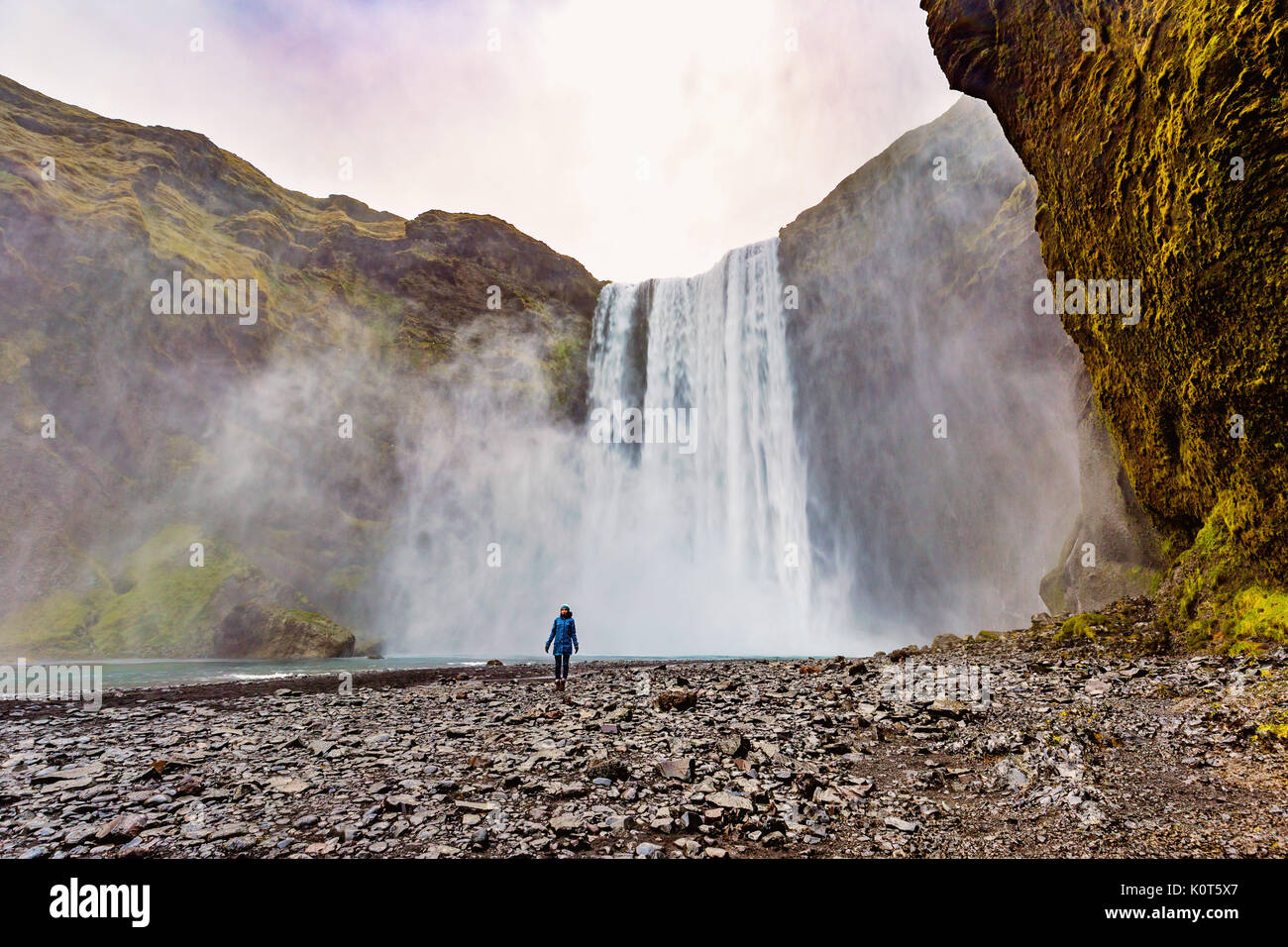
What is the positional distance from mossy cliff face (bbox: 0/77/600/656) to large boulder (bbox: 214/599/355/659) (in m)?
3.07

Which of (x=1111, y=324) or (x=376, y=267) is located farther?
(x=376, y=267)

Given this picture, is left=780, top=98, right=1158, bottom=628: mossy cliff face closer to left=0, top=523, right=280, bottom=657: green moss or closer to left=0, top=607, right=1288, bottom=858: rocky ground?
left=0, top=607, right=1288, bottom=858: rocky ground

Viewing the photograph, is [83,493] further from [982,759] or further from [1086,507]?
[1086,507]

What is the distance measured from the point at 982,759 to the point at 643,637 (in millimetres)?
33325

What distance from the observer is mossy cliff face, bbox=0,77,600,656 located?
121ft

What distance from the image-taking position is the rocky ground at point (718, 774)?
17.1ft

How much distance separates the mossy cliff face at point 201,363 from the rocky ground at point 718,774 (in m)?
34.6

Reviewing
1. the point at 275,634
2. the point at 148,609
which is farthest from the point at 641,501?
the point at 148,609

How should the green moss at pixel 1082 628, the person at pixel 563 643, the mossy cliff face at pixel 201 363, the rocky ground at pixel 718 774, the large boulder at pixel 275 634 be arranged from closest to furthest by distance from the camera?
the rocky ground at pixel 718 774, the green moss at pixel 1082 628, the person at pixel 563 643, the large boulder at pixel 275 634, the mossy cliff face at pixel 201 363

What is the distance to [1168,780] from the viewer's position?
5855mm

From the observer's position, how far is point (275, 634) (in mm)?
33344

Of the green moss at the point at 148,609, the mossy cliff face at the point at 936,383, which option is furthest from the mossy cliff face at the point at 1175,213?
the green moss at the point at 148,609

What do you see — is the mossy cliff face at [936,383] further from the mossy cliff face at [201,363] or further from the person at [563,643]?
the mossy cliff face at [201,363]
